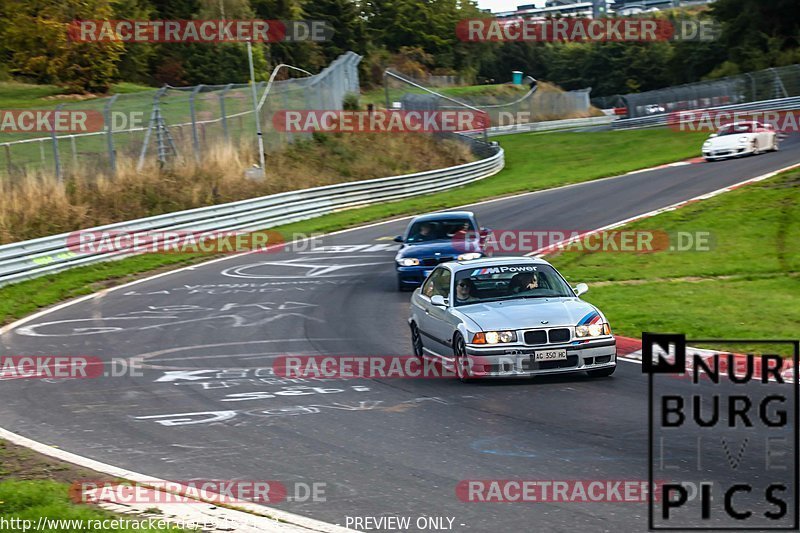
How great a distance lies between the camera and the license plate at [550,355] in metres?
11.2

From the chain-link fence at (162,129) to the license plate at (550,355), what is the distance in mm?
19835

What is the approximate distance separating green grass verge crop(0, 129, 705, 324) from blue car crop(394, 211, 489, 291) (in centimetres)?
705

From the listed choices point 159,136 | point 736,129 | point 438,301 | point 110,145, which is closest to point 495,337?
point 438,301

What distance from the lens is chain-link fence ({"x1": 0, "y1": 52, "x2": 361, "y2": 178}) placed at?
30609 mm

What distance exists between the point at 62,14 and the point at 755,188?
38386mm

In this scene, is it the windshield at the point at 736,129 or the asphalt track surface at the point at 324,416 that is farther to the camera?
the windshield at the point at 736,129

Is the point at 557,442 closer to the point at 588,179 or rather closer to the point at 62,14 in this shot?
the point at 588,179

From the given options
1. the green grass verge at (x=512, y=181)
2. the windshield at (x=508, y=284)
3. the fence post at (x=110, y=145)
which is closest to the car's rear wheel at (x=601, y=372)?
the windshield at (x=508, y=284)

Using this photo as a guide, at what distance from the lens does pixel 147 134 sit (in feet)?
108

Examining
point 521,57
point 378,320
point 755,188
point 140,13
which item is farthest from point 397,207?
point 521,57

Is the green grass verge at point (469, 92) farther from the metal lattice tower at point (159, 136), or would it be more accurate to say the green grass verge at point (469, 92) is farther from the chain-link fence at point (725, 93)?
the metal lattice tower at point (159, 136)

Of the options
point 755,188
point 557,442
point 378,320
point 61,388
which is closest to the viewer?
point 557,442

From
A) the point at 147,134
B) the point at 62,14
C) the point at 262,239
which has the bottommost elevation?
the point at 262,239

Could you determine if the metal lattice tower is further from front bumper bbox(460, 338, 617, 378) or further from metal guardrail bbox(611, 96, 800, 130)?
metal guardrail bbox(611, 96, 800, 130)
